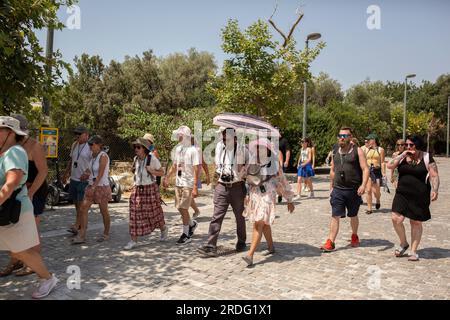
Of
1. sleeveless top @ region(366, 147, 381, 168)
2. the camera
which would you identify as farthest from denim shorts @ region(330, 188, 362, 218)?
sleeveless top @ region(366, 147, 381, 168)

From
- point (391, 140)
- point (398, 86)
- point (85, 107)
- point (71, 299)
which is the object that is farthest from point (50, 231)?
point (398, 86)

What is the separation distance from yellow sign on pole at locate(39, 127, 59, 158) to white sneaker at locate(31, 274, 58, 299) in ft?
20.7

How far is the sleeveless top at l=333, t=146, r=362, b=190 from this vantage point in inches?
250

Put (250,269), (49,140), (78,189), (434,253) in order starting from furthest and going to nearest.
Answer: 1. (49,140)
2. (78,189)
3. (434,253)
4. (250,269)

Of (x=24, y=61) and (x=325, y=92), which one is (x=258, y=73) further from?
(x=325, y=92)

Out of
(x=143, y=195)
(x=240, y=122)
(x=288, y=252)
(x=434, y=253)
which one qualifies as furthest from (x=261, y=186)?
(x=434, y=253)

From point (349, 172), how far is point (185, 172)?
8.70 ft

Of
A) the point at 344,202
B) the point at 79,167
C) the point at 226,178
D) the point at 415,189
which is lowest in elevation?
the point at 344,202

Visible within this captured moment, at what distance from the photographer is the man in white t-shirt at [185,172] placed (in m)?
6.87

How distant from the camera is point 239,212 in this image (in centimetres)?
614

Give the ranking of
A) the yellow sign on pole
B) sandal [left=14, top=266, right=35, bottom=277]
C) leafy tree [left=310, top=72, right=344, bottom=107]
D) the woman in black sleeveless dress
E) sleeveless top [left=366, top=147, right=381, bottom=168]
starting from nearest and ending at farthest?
sandal [left=14, top=266, right=35, bottom=277], the woman in black sleeveless dress, the yellow sign on pole, sleeveless top [left=366, top=147, right=381, bottom=168], leafy tree [left=310, top=72, right=344, bottom=107]

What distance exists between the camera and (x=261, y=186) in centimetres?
574

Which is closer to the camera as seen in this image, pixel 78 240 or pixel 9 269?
pixel 9 269

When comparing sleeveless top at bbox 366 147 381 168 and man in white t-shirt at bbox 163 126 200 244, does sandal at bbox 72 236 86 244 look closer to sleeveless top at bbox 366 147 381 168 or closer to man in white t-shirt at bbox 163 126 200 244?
man in white t-shirt at bbox 163 126 200 244
